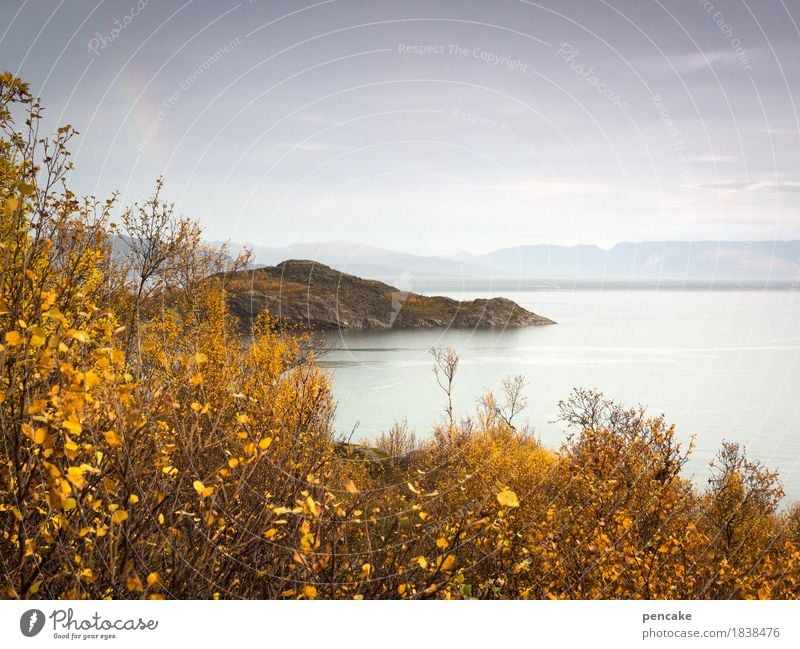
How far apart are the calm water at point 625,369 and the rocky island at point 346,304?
249 centimetres

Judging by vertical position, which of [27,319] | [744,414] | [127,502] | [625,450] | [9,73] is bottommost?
[744,414]

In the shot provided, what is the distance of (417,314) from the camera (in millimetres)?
87312

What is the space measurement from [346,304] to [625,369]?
3334 cm

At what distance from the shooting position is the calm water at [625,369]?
4894 centimetres

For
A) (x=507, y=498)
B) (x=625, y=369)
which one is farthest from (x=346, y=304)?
(x=507, y=498)

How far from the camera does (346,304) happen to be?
6650 cm

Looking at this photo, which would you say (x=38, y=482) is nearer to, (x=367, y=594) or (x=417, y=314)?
(x=367, y=594)

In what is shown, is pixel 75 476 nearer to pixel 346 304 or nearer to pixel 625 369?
pixel 346 304

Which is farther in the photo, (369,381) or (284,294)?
(369,381)

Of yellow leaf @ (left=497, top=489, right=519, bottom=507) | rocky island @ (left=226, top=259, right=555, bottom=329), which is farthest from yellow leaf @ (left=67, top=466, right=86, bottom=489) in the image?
rocky island @ (left=226, top=259, right=555, bottom=329)

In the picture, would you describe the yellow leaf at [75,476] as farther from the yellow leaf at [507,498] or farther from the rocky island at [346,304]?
the rocky island at [346,304]
